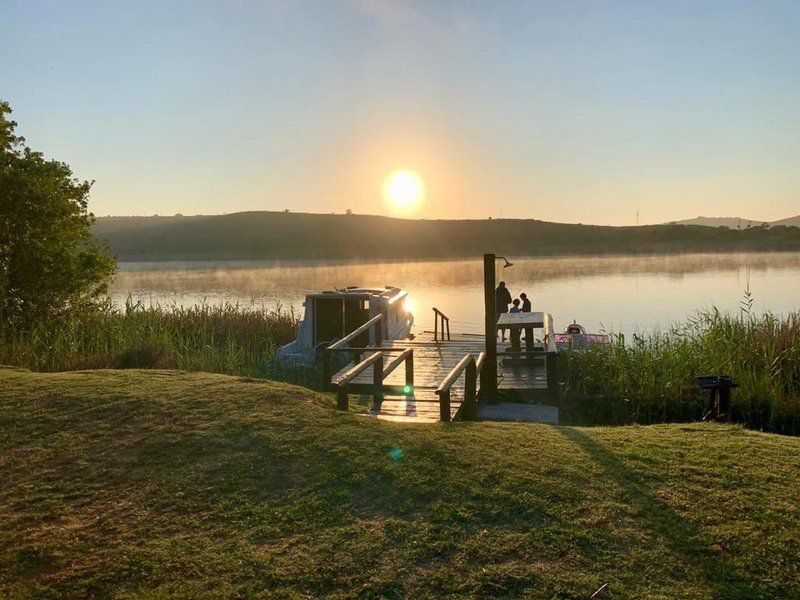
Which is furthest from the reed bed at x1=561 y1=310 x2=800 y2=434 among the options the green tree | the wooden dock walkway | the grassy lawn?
the green tree

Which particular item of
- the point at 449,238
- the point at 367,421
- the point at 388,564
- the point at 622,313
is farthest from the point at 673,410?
the point at 449,238

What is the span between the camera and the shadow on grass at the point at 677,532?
5000mm

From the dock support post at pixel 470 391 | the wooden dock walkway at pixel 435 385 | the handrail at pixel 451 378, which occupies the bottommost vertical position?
the wooden dock walkway at pixel 435 385

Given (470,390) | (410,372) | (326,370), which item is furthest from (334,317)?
(470,390)

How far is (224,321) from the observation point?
79.5 ft

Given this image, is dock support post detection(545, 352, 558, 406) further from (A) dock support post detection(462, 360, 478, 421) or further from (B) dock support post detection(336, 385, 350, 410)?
(B) dock support post detection(336, 385, 350, 410)

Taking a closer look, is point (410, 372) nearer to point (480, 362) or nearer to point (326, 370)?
point (480, 362)

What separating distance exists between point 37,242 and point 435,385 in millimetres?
12798

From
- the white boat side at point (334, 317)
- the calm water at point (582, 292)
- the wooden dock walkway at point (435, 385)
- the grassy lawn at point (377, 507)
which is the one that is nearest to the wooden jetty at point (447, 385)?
the wooden dock walkway at point (435, 385)

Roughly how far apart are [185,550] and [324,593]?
1.35 metres

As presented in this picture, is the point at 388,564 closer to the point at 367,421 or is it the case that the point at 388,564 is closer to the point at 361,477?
the point at 361,477

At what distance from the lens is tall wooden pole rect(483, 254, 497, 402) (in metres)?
12.5

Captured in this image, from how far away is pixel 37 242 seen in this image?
19.7m

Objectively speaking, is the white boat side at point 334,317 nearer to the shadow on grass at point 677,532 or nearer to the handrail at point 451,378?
the handrail at point 451,378
